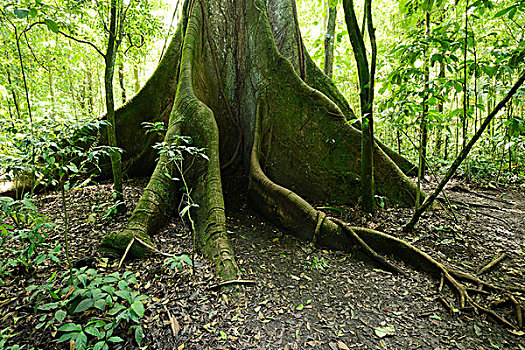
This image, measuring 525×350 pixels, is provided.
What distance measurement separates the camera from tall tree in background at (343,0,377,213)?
3216 millimetres

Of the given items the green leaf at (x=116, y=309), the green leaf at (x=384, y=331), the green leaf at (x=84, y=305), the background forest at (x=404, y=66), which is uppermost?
the background forest at (x=404, y=66)

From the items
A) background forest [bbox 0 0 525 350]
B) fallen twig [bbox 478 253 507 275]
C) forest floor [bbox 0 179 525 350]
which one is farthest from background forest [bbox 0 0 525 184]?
fallen twig [bbox 478 253 507 275]

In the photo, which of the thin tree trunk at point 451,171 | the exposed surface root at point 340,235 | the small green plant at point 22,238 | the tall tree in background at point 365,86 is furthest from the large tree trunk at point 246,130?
the thin tree trunk at point 451,171

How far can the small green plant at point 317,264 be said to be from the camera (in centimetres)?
297

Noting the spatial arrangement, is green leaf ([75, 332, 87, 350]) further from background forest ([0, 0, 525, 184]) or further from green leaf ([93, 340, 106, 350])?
background forest ([0, 0, 525, 184])

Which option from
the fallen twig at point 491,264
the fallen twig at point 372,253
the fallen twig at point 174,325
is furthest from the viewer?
the fallen twig at point 372,253

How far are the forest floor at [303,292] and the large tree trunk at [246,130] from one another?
0.27m

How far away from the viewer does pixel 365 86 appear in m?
3.22

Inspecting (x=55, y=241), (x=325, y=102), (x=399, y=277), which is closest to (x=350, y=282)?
(x=399, y=277)

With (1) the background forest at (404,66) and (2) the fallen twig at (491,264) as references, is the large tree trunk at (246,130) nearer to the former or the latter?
(1) the background forest at (404,66)

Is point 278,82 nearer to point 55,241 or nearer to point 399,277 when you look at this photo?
point 399,277

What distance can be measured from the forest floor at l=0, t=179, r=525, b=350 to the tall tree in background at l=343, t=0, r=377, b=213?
16.2 inches

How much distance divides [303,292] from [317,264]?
20.1 inches

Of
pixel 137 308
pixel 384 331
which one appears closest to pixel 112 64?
pixel 137 308
